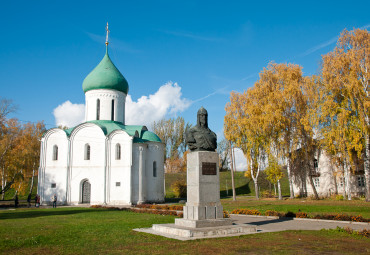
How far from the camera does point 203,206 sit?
33.9 feet

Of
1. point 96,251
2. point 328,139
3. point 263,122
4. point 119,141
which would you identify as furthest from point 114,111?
point 96,251

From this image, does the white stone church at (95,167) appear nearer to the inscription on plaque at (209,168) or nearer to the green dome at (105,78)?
the green dome at (105,78)

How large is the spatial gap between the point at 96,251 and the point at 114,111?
83.8 ft

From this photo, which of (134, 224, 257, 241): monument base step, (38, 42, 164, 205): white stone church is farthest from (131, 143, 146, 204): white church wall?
(134, 224, 257, 241): monument base step

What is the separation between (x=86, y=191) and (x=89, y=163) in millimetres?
2637

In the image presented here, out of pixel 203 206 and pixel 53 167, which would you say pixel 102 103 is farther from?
pixel 203 206

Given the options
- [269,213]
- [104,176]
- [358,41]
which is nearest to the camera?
[269,213]

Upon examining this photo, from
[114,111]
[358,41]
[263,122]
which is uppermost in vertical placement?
[358,41]

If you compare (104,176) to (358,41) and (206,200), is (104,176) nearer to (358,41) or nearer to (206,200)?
(206,200)

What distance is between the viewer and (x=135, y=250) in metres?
7.38

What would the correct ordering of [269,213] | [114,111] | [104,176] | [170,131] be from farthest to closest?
1. [170,131]
2. [114,111]
3. [104,176]
4. [269,213]

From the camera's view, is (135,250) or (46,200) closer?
(135,250)

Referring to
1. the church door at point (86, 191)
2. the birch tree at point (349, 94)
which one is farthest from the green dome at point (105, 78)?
the birch tree at point (349, 94)

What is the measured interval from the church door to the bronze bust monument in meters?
20.0
